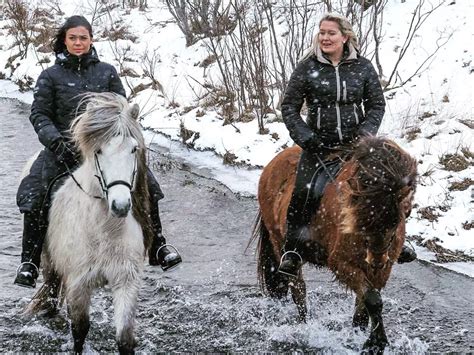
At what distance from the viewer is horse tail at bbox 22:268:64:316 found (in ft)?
17.1

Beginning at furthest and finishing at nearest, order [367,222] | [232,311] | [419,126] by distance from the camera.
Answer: [419,126], [232,311], [367,222]

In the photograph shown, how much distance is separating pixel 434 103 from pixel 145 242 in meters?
6.89

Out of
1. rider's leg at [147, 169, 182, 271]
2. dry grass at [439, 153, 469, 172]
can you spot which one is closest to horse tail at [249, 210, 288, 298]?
rider's leg at [147, 169, 182, 271]

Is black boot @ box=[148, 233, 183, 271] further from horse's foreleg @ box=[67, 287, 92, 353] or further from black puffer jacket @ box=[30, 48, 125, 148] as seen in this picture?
black puffer jacket @ box=[30, 48, 125, 148]

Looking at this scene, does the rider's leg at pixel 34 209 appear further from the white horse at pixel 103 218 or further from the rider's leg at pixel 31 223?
the white horse at pixel 103 218

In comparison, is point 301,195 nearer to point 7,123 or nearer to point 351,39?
point 351,39

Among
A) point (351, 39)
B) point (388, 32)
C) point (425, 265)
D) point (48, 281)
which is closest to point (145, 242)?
point (48, 281)

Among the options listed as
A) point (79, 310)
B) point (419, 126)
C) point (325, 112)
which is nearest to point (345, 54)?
point (325, 112)

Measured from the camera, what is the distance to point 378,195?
13.0 feet

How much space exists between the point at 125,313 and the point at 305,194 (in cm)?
156

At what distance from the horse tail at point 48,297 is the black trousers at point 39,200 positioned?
1.34ft

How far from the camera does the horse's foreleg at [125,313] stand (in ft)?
13.9

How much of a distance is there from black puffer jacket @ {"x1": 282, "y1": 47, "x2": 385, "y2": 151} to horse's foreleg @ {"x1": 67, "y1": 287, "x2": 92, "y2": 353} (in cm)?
191

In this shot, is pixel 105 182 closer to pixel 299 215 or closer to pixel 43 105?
pixel 43 105
